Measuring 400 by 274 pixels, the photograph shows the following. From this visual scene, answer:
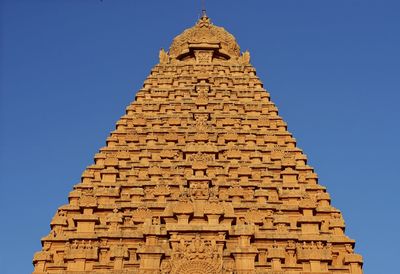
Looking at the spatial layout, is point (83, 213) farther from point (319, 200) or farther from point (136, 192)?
point (319, 200)

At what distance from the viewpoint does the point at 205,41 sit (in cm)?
3641

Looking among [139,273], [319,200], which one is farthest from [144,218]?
[319,200]

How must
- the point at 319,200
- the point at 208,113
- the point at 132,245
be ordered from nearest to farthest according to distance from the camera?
the point at 132,245 → the point at 319,200 → the point at 208,113

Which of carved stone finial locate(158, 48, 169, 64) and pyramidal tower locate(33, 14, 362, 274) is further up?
carved stone finial locate(158, 48, 169, 64)

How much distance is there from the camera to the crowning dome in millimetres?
36344

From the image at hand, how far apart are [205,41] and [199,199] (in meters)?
14.8

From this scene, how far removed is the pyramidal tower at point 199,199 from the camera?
22.1m

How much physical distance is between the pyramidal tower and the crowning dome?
4169 mm

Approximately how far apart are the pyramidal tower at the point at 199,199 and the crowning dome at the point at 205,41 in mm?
4169

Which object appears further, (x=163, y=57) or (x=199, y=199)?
(x=163, y=57)

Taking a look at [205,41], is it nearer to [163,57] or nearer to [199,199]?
[163,57]

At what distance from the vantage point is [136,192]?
25266 mm

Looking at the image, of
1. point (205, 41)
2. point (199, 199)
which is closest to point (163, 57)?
point (205, 41)

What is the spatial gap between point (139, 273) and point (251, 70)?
16.0 meters
